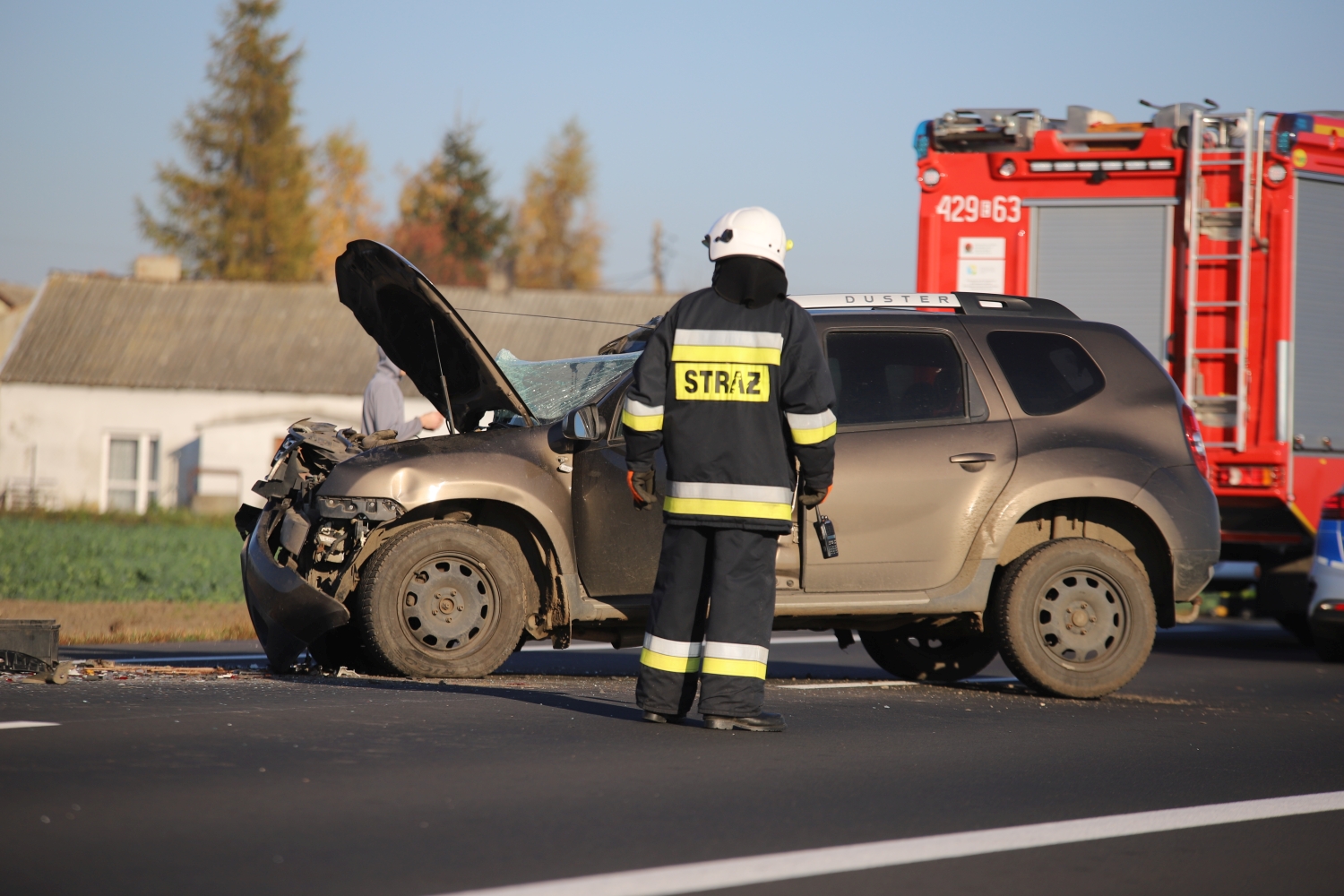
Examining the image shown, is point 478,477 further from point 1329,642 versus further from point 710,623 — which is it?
point 1329,642

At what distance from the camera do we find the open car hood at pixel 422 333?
289 inches

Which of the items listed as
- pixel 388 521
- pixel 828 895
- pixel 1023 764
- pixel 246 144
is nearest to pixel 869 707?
pixel 1023 764

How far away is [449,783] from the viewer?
15.1 ft

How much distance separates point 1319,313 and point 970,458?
4952 millimetres

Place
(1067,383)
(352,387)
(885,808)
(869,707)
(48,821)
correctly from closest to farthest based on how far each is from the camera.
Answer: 1. (48,821)
2. (885,808)
3. (869,707)
4. (1067,383)
5. (352,387)

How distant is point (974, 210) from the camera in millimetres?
11570

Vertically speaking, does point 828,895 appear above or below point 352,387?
below

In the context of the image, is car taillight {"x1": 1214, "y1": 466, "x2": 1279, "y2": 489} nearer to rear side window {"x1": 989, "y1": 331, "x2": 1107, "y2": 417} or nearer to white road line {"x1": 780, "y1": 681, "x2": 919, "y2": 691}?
rear side window {"x1": 989, "y1": 331, "x2": 1107, "y2": 417}

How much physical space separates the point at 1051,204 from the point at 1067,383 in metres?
4.05

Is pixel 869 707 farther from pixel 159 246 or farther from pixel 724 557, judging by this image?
pixel 159 246

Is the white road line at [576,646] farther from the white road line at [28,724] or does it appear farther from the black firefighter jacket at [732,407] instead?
the white road line at [28,724]

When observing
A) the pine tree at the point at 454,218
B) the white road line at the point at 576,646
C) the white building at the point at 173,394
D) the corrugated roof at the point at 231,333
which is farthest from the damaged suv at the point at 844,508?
the pine tree at the point at 454,218

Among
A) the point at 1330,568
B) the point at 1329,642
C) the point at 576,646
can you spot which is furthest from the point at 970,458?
the point at 1329,642

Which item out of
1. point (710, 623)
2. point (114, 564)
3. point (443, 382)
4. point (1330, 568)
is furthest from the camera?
point (114, 564)
